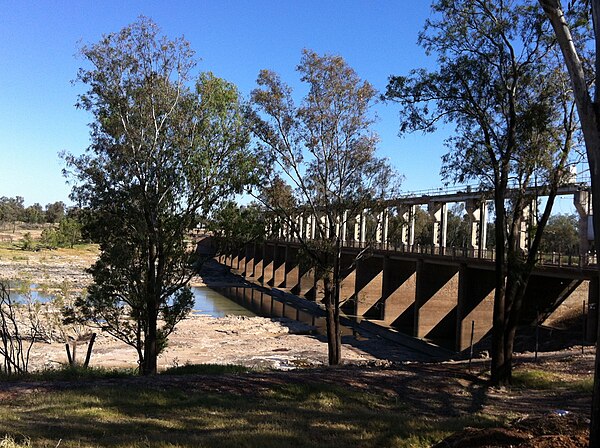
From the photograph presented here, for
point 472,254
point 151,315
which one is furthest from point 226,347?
point 151,315

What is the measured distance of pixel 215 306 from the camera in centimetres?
5553

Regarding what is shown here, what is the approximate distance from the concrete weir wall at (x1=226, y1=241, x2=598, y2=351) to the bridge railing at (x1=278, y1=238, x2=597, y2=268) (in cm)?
43

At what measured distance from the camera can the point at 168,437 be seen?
6.91 metres

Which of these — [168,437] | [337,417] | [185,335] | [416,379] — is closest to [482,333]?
[185,335]

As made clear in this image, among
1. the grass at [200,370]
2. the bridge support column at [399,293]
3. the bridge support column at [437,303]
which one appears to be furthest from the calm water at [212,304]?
the grass at [200,370]

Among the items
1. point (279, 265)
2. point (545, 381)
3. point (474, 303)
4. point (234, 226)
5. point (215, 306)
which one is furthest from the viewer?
point (279, 265)

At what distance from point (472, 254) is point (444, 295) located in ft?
18.0

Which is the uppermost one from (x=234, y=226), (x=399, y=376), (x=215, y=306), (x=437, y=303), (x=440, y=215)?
(x=440, y=215)

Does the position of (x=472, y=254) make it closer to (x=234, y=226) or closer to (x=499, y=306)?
(x=234, y=226)

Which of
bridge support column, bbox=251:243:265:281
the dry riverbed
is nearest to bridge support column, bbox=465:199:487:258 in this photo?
the dry riverbed

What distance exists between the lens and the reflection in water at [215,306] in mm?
50909

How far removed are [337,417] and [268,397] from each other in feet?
7.29

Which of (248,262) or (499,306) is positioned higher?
(499,306)

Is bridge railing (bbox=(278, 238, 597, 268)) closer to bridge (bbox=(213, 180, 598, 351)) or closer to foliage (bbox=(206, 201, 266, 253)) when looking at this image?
bridge (bbox=(213, 180, 598, 351))
